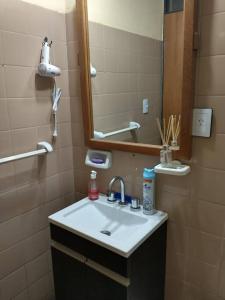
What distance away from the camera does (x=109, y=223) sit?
49.9 inches

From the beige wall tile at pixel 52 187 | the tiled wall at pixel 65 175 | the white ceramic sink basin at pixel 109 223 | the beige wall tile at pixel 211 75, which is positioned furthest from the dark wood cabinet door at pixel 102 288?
the beige wall tile at pixel 211 75

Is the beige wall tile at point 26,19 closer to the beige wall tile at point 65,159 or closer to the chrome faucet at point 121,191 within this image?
the beige wall tile at point 65,159

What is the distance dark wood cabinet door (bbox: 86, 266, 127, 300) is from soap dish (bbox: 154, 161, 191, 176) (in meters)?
0.51

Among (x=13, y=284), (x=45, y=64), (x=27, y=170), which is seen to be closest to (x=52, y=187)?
(x=27, y=170)

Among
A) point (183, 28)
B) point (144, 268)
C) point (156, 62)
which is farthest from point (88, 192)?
point (183, 28)

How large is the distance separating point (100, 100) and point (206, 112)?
60 centimetres

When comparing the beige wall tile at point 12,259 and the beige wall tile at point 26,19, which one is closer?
the beige wall tile at point 26,19

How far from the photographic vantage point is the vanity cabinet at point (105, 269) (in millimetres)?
1012

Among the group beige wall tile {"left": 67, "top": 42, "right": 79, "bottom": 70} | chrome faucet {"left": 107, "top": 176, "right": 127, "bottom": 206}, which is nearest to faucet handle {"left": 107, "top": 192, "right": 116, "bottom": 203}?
chrome faucet {"left": 107, "top": 176, "right": 127, "bottom": 206}

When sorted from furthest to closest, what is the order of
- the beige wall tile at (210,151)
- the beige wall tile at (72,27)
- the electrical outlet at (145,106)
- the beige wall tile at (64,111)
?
the beige wall tile at (64,111), the beige wall tile at (72,27), the electrical outlet at (145,106), the beige wall tile at (210,151)

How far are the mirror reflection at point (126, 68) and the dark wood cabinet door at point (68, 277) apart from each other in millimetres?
655

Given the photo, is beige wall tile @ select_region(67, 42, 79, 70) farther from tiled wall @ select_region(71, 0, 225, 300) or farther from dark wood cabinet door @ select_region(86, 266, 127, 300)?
dark wood cabinet door @ select_region(86, 266, 127, 300)

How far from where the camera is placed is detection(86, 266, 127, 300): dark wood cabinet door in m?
1.02

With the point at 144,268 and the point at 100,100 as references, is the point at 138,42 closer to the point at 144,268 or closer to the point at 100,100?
the point at 100,100
